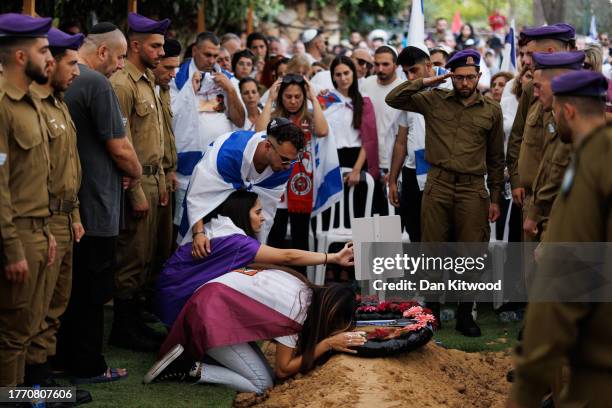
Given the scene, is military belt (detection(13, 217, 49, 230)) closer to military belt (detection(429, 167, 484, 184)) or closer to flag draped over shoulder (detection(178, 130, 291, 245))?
flag draped over shoulder (detection(178, 130, 291, 245))

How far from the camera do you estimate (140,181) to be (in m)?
6.46

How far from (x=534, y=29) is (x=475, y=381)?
100 inches

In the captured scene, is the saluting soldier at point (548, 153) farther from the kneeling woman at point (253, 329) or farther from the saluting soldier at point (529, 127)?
the kneeling woman at point (253, 329)

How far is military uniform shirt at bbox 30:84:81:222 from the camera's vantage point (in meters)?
4.91

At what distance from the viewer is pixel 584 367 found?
270 centimetres

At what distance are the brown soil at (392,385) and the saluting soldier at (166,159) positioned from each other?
1.99 meters

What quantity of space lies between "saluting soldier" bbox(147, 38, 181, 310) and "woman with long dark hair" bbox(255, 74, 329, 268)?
1059 millimetres

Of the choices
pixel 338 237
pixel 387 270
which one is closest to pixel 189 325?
pixel 387 270

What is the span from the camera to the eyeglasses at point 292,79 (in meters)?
8.09

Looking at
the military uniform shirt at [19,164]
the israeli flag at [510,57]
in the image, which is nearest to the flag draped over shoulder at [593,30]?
the israeli flag at [510,57]

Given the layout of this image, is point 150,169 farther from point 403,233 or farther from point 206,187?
point 403,233

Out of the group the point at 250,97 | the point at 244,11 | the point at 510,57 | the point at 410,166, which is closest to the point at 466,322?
the point at 410,166

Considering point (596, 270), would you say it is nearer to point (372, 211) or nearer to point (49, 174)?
point (49, 174)

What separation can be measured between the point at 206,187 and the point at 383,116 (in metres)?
2.90
